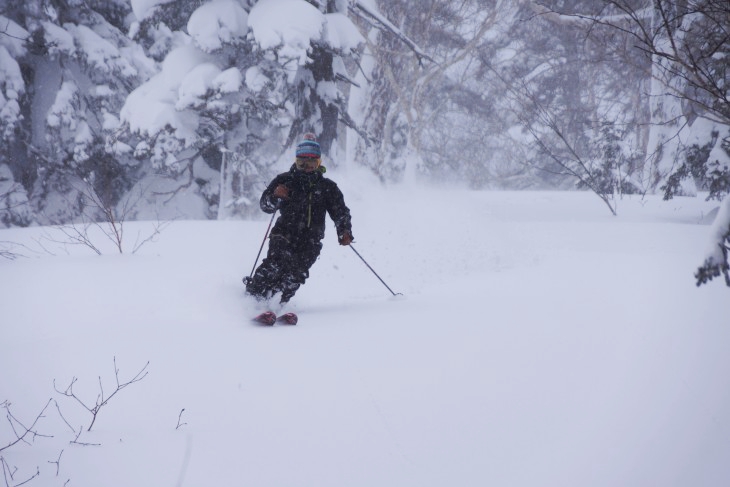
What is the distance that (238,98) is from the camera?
10133 mm

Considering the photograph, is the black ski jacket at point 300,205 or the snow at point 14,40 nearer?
the black ski jacket at point 300,205

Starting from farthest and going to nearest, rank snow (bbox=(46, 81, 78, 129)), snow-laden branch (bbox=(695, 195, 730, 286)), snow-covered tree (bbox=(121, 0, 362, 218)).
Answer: snow (bbox=(46, 81, 78, 129)) < snow-covered tree (bbox=(121, 0, 362, 218)) < snow-laden branch (bbox=(695, 195, 730, 286))

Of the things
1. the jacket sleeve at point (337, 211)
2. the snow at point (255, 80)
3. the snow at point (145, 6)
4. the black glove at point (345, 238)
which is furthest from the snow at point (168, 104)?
the black glove at point (345, 238)

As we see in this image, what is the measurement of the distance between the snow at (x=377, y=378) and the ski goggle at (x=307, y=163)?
144 cm

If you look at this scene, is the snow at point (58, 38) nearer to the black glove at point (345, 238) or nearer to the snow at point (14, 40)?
the snow at point (14, 40)

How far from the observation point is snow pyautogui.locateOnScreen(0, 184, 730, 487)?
190 cm

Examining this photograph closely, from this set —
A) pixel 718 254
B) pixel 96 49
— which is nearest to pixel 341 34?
pixel 96 49

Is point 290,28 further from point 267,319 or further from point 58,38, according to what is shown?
point 58,38

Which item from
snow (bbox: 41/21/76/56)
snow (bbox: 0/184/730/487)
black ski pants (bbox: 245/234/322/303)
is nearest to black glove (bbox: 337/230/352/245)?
black ski pants (bbox: 245/234/322/303)

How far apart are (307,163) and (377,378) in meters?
2.57

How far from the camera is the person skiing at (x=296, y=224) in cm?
456

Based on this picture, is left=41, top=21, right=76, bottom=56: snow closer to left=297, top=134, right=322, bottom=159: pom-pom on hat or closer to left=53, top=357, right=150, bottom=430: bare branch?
left=297, top=134, right=322, bottom=159: pom-pom on hat

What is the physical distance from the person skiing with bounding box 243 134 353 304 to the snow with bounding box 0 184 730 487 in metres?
0.36

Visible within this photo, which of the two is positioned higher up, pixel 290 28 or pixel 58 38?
pixel 290 28
